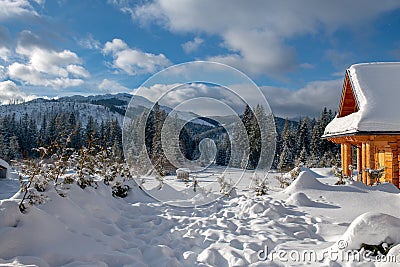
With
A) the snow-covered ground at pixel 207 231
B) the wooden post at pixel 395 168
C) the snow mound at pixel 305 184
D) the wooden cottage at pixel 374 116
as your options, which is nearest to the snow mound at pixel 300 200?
the snow-covered ground at pixel 207 231

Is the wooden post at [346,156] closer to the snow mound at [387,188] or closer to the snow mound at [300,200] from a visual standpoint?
the snow mound at [387,188]

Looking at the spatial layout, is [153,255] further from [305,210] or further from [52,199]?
[305,210]

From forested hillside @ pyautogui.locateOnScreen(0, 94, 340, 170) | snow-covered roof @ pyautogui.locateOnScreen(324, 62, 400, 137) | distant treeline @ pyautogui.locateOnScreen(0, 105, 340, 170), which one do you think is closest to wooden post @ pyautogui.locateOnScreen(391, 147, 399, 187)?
snow-covered roof @ pyautogui.locateOnScreen(324, 62, 400, 137)

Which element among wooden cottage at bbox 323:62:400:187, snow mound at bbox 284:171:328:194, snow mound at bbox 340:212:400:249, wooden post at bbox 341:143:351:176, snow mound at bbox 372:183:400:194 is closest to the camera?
snow mound at bbox 340:212:400:249

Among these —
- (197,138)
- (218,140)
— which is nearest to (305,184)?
(197,138)

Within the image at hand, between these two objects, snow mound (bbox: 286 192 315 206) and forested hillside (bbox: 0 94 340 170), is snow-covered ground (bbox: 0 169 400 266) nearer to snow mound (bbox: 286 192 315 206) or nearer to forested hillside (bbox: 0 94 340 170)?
snow mound (bbox: 286 192 315 206)

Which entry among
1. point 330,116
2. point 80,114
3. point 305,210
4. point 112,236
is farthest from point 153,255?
point 80,114

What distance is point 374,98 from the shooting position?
8211 mm

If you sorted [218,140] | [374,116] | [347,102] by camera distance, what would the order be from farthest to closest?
[218,140] → [347,102] → [374,116]

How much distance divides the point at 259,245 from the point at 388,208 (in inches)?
118

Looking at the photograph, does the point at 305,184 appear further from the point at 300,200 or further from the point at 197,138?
the point at 197,138

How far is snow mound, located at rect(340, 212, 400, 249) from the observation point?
268cm

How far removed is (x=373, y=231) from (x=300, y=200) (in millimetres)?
2791

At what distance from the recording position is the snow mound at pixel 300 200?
5.42 metres
